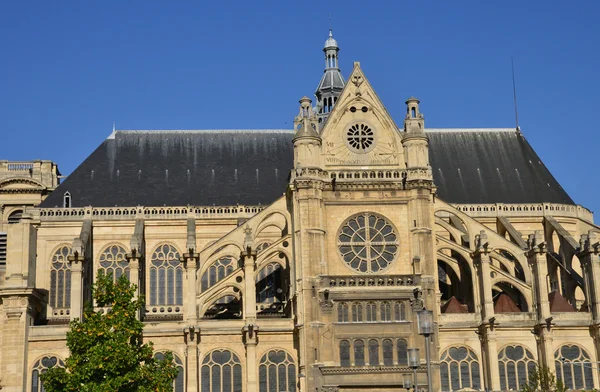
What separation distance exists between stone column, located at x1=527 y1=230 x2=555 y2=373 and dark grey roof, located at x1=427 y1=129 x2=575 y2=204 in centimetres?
937

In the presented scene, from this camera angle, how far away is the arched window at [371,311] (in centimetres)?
5438

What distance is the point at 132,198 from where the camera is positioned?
Result: 64562 millimetres

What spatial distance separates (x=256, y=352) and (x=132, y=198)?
14.8 m

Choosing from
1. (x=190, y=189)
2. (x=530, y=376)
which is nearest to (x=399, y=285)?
(x=530, y=376)

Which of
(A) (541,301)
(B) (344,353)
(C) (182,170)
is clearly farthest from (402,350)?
(C) (182,170)

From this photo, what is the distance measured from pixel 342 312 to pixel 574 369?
12.8 metres

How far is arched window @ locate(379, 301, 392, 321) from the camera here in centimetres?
5450

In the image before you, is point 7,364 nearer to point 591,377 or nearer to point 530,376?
point 530,376

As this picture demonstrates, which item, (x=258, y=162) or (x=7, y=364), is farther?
(x=258, y=162)

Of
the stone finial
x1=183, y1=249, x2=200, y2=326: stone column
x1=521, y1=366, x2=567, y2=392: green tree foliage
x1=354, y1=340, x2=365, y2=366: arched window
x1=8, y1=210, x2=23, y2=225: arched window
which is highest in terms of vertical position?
x1=8, y1=210, x2=23, y2=225: arched window

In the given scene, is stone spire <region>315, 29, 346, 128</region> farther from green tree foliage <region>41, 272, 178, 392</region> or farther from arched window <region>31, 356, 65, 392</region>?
green tree foliage <region>41, 272, 178, 392</region>

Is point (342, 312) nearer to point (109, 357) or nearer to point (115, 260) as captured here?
point (115, 260)

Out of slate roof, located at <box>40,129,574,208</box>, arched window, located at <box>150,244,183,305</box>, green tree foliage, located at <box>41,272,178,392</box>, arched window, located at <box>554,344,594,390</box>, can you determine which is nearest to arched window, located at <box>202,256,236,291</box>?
arched window, located at <box>150,244,183,305</box>

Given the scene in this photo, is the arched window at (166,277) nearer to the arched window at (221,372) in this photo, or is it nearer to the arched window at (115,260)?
the arched window at (115,260)
